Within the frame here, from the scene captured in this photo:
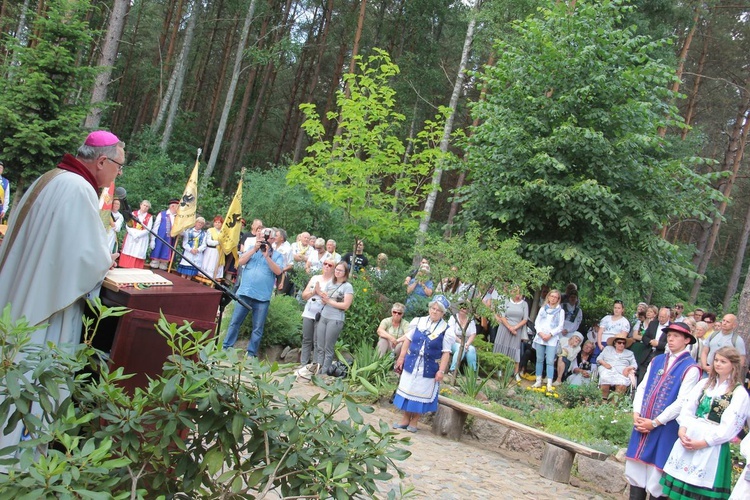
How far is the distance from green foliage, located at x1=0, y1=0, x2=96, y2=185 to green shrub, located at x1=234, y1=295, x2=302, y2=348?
502 centimetres

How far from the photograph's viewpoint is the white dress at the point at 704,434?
5.29m

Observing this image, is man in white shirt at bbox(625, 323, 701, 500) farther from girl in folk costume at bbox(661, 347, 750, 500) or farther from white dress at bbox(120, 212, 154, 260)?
white dress at bbox(120, 212, 154, 260)

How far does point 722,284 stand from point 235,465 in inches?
1492

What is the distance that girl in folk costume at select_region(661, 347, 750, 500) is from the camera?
5312mm

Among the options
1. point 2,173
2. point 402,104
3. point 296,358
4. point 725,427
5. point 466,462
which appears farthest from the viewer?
point 402,104

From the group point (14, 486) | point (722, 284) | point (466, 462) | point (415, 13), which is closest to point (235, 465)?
point (14, 486)

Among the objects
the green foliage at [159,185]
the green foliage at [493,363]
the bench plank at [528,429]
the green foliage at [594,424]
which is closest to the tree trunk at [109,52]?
the green foliage at [159,185]

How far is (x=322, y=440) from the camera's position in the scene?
7.43ft

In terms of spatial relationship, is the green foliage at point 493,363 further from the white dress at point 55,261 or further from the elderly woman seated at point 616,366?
the white dress at point 55,261

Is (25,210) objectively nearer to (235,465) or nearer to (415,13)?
(235,465)

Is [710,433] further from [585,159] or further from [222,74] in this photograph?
[222,74]

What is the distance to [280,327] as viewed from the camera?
35.0ft

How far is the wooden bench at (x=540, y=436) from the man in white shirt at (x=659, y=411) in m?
1.06

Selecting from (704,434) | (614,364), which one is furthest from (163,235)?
(704,434)
